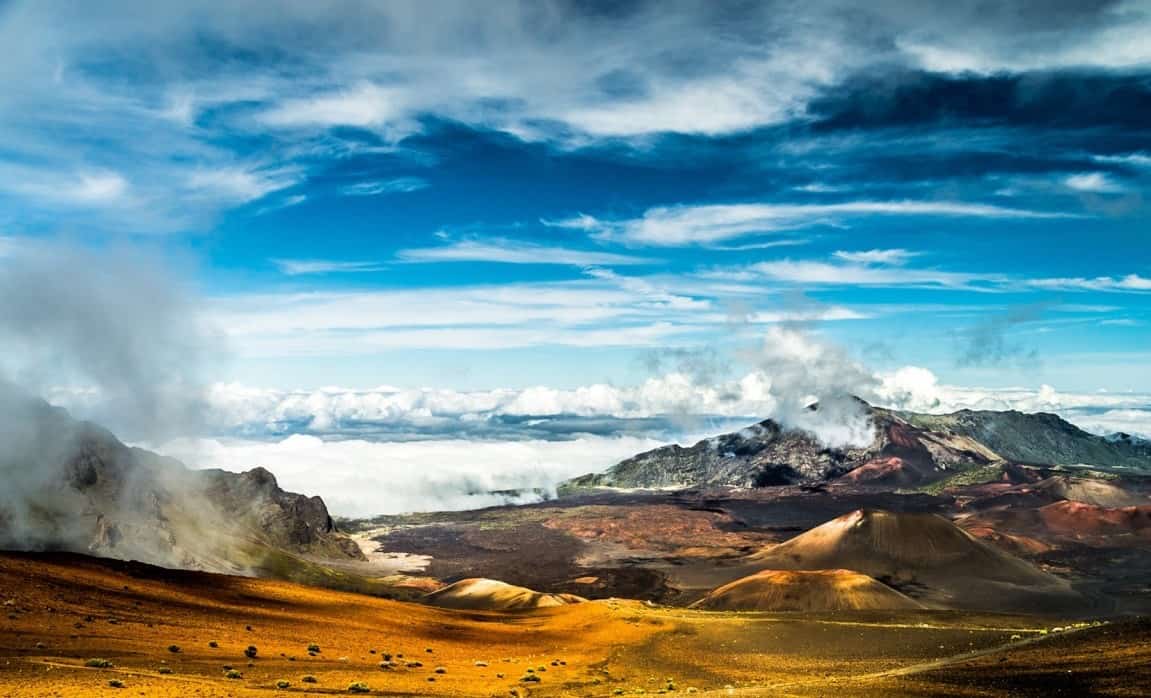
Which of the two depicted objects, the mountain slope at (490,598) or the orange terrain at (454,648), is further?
the mountain slope at (490,598)

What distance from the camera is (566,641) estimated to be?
8219cm

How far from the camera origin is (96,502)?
441 ft

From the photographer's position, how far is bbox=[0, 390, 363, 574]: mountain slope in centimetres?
10531

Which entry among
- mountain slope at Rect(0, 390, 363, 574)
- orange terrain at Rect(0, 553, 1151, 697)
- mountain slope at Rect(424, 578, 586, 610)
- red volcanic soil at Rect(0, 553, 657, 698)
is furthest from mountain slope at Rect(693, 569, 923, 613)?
mountain slope at Rect(0, 390, 363, 574)

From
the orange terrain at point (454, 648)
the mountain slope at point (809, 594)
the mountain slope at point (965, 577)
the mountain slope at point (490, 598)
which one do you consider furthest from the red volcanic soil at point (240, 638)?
the mountain slope at point (965, 577)

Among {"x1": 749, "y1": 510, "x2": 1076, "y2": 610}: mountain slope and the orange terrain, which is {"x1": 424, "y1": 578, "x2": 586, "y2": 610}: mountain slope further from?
{"x1": 749, "y1": 510, "x2": 1076, "y2": 610}: mountain slope

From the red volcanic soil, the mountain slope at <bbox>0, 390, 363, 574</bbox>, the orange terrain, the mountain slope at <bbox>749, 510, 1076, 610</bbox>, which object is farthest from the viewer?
the mountain slope at <bbox>749, 510, 1076, 610</bbox>

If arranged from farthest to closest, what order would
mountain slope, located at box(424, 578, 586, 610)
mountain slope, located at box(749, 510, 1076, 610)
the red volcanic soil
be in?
mountain slope, located at box(749, 510, 1076, 610), mountain slope, located at box(424, 578, 586, 610), the red volcanic soil

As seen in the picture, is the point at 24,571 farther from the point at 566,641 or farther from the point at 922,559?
the point at 922,559

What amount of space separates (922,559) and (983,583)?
22904 millimetres

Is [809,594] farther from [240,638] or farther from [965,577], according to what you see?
[240,638]

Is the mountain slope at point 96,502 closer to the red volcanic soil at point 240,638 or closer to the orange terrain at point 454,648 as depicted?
the red volcanic soil at point 240,638

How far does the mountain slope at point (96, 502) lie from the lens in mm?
105312

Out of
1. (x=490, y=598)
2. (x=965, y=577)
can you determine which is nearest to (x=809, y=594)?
(x=490, y=598)
